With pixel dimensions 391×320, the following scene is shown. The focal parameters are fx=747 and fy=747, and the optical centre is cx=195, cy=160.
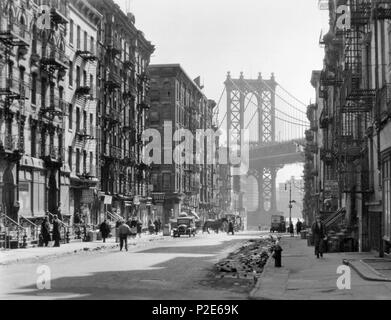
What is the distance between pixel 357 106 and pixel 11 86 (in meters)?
18.3

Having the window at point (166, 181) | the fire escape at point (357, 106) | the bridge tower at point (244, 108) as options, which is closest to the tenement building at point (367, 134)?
the fire escape at point (357, 106)

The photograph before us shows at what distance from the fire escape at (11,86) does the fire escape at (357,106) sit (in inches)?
650

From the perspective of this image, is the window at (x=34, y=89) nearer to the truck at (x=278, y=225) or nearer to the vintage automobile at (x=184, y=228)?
the vintage automobile at (x=184, y=228)

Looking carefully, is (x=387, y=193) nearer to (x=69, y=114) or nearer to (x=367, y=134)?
(x=367, y=134)

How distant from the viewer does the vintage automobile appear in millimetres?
60844

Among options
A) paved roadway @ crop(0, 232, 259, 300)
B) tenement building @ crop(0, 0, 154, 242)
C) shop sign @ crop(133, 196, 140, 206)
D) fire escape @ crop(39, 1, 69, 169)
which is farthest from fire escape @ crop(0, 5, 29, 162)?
shop sign @ crop(133, 196, 140, 206)

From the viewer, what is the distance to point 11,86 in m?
38.8

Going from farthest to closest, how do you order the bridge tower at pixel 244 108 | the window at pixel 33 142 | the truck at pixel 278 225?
the bridge tower at pixel 244 108
the truck at pixel 278 225
the window at pixel 33 142

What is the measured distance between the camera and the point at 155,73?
92000 mm

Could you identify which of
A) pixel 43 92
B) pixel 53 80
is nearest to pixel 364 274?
pixel 43 92

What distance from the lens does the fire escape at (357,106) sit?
94.6 feet

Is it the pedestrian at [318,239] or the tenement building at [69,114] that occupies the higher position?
the tenement building at [69,114]

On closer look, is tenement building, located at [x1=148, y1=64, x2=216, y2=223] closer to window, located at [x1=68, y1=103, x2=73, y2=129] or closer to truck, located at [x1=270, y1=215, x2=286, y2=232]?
truck, located at [x1=270, y1=215, x2=286, y2=232]

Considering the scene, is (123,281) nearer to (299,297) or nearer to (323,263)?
(299,297)
